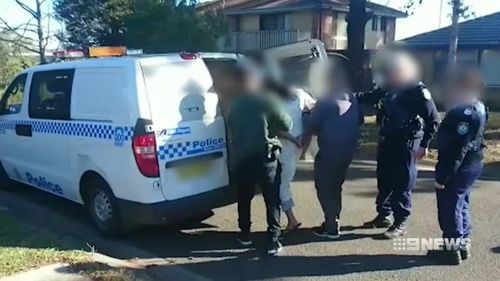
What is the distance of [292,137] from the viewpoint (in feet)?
15.7

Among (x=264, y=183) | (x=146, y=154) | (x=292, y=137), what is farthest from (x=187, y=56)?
(x=264, y=183)

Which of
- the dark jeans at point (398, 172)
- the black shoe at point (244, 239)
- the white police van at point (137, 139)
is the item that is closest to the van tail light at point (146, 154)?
the white police van at point (137, 139)

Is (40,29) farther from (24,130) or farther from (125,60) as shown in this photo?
(125,60)

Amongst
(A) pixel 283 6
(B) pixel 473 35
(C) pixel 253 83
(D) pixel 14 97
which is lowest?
(D) pixel 14 97

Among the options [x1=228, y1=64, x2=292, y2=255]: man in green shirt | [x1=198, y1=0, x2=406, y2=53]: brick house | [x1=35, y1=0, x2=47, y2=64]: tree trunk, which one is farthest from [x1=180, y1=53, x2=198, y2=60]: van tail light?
[x1=198, y1=0, x2=406, y2=53]: brick house

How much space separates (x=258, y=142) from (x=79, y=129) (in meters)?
2.01

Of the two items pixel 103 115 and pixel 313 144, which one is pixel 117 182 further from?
pixel 313 144

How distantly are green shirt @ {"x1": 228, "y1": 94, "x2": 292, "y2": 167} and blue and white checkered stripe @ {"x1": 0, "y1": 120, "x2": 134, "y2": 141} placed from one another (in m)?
1.00

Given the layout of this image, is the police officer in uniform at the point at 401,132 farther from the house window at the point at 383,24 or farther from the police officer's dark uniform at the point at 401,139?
the house window at the point at 383,24

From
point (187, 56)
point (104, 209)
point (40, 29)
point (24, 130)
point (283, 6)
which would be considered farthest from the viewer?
point (283, 6)

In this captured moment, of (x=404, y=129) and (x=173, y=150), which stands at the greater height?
(x=404, y=129)

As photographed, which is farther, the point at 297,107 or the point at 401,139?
the point at 297,107

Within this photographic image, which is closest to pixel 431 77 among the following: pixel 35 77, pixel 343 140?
pixel 343 140

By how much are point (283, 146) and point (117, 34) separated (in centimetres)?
1874
